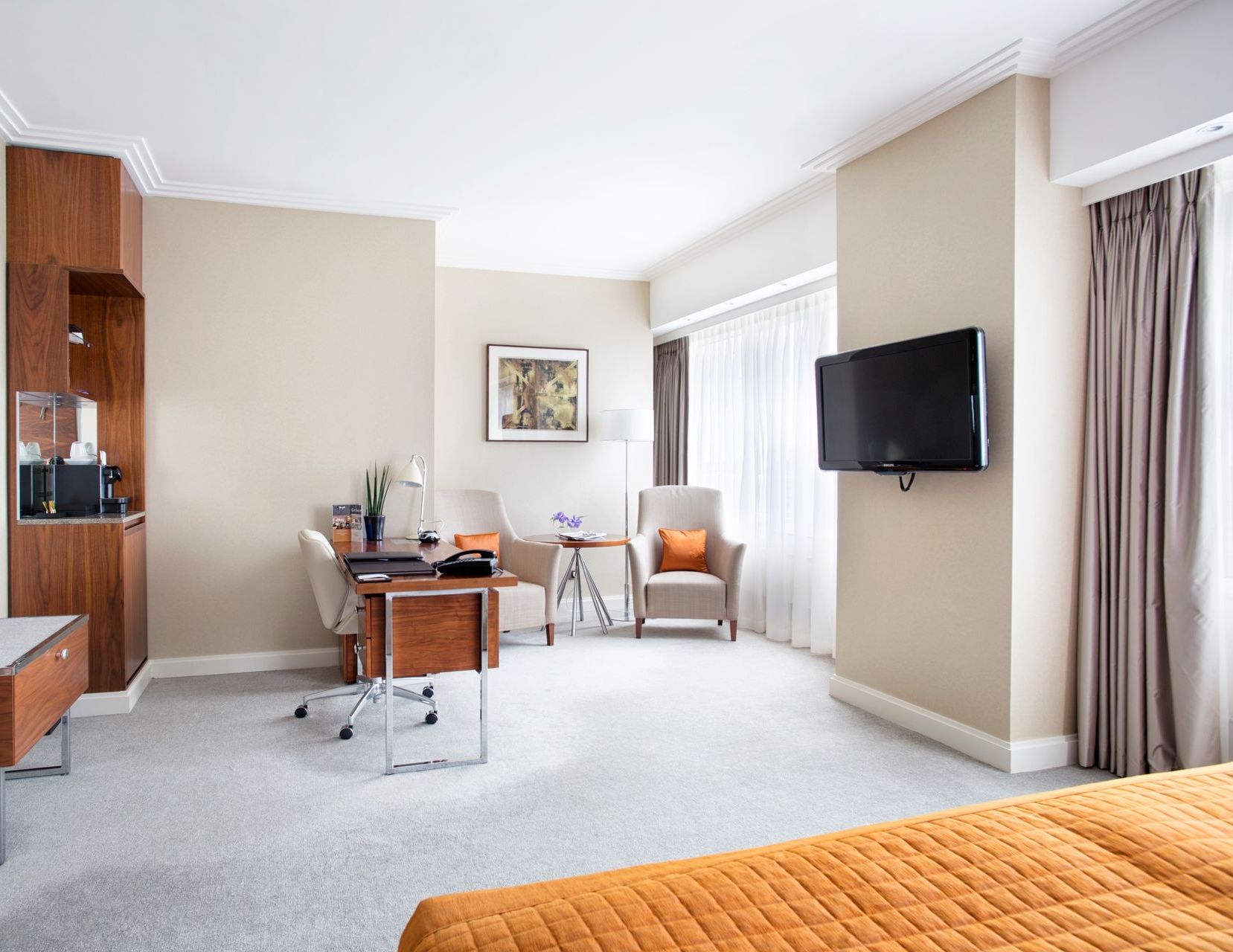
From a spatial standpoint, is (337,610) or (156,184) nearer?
(337,610)

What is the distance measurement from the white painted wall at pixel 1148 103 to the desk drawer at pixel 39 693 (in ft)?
13.0

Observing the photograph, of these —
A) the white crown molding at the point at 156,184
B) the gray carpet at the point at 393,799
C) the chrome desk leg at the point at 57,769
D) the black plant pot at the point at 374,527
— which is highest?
the white crown molding at the point at 156,184

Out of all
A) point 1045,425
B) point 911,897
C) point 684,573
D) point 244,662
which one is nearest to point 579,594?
point 684,573

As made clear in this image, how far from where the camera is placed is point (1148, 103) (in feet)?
9.36

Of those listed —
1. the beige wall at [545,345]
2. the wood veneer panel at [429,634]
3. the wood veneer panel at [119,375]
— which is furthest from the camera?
the beige wall at [545,345]

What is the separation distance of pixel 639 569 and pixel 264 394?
264 cm

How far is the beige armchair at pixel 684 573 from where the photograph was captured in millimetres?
5703

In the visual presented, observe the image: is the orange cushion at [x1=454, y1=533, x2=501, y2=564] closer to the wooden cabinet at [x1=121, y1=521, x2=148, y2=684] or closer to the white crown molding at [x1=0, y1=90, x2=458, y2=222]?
the wooden cabinet at [x1=121, y1=521, x2=148, y2=684]

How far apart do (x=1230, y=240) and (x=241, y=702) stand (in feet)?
15.1

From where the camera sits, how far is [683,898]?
1076 millimetres

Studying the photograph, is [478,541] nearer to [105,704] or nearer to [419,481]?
[419,481]

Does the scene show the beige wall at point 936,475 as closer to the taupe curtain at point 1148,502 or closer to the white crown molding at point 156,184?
the taupe curtain at point 1148,502

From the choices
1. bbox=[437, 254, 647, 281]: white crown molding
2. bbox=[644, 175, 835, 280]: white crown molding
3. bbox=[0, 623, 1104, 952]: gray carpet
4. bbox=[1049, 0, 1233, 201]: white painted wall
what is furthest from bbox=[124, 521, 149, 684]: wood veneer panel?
bbox=[1049, 0, 1233, 201]: white painted wall

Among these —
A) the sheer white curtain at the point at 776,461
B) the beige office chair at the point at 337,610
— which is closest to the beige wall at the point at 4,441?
the beige office chair at the point at 337,610
